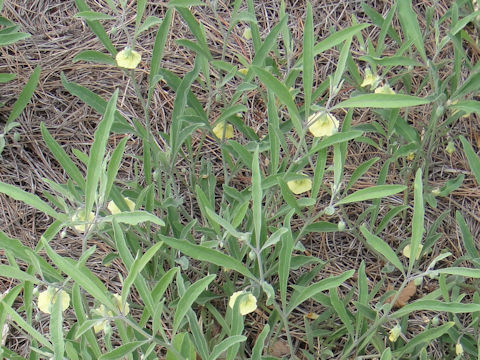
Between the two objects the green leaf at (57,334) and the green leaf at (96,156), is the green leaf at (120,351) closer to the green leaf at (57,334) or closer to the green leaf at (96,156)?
the green leaf at (57,334)

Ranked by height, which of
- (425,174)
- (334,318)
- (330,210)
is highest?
(330,210)

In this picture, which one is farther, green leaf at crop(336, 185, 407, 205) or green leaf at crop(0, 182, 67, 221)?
green leaf at crop(336, 185, 407, 205)

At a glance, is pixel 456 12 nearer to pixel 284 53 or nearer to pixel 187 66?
pixel 284 53

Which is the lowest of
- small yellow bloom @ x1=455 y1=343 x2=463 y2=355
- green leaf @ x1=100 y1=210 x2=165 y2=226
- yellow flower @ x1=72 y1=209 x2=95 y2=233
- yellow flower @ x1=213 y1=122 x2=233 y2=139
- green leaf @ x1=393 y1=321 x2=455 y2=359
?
small yellow bloom @ x1=455 y1=343 x2=463 y2=355

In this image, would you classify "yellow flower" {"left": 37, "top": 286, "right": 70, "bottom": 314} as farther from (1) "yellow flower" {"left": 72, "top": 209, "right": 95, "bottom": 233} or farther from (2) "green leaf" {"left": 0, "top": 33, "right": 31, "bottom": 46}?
(2) "green leaf" {"left": 0, "top": 33, "right": 31, "bottom": 46}

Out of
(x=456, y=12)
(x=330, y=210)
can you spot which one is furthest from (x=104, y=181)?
(x=456, y=12)

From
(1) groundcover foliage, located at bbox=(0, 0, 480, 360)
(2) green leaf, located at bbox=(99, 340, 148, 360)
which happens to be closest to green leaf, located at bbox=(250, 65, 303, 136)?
(1) groundcover foliage, located at bbox=(0, 0, 480, 360)

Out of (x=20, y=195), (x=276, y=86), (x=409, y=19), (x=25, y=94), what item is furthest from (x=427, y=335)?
(x=25, y=94)

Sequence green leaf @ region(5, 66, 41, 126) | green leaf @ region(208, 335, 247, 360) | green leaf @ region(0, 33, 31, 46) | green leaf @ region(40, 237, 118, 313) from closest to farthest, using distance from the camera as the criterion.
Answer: green leaf @ region(40, 237, 118, 313), green leaf @ region(208, 335, 247, 360), green leaf @ region(0, 33, 31, 46), green leaf @ region(5, 66, 41, 126)
